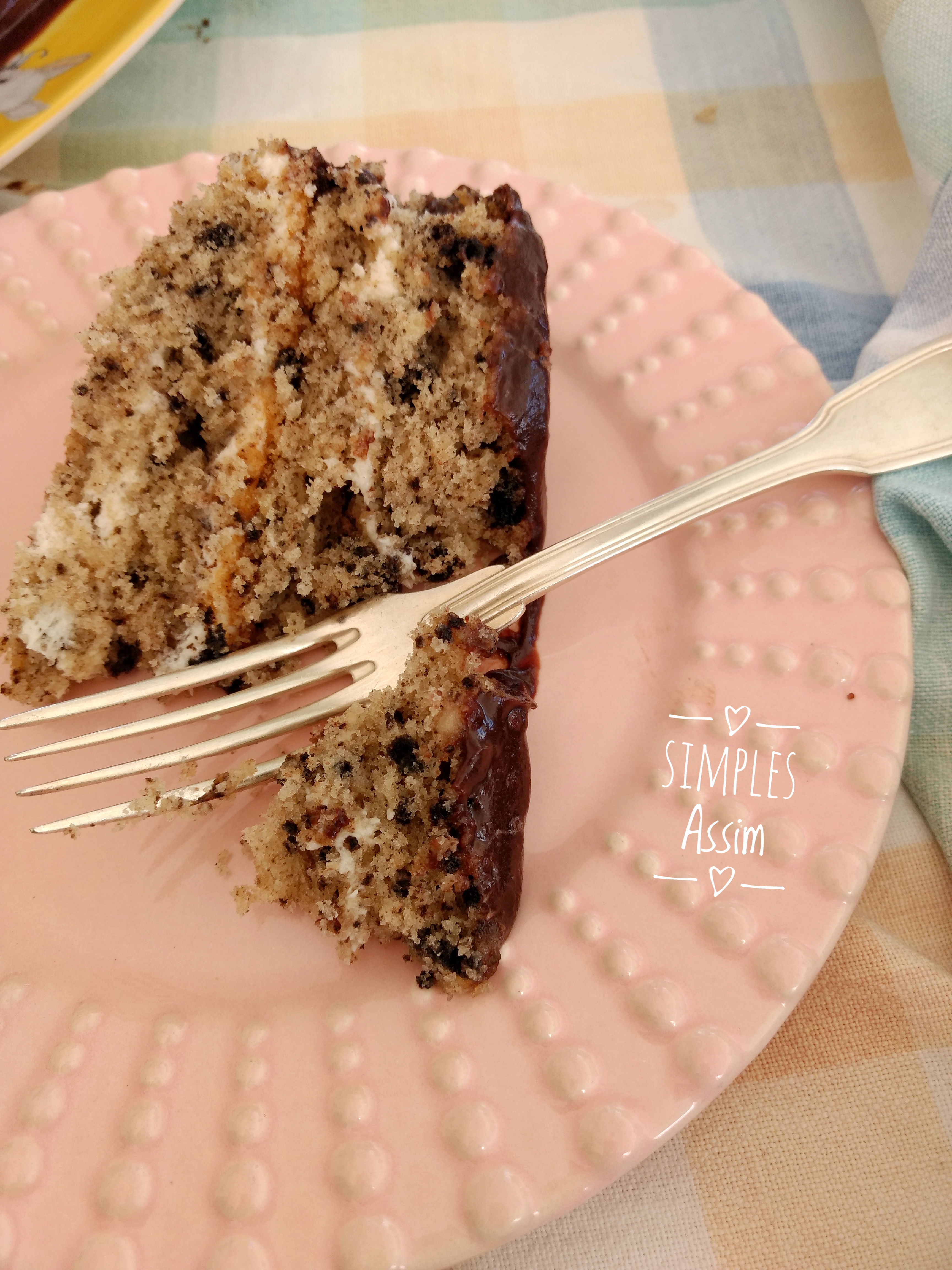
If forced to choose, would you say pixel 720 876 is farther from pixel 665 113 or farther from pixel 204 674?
pixel 665 113

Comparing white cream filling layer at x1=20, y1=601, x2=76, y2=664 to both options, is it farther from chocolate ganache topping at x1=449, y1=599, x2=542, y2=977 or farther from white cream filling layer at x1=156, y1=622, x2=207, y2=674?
chocolate ganache topping at x1=449, y1=599, x2=542, y2=977

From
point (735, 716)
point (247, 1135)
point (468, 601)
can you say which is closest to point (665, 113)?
point (468, 601)

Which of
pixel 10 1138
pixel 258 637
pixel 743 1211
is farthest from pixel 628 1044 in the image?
pixel 258 637

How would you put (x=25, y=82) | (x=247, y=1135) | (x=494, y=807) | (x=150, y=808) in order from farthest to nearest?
(x=25, y=82) < (x=150, y=808) < (x=494, y=807) < (x=247, y=1135)

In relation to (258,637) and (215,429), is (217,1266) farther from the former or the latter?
(215,429)

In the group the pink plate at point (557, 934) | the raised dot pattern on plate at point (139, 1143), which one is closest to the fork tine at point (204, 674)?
the pink plate at point (557, 934)

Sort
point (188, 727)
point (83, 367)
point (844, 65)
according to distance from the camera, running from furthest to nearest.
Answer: point (844, 65) → point (83, 367) → point (188, 727)


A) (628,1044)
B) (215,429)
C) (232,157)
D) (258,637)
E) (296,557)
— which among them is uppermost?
(232,157)
